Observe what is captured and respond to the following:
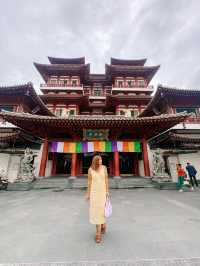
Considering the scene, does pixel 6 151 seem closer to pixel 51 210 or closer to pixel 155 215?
pixel 51 210

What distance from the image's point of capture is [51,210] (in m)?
4.70

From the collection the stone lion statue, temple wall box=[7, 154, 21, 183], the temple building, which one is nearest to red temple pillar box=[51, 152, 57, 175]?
the temple building

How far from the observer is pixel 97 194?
2582 mm

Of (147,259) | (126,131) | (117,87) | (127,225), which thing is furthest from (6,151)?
(117,87)

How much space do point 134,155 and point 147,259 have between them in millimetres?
11556

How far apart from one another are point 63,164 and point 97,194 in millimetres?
11413

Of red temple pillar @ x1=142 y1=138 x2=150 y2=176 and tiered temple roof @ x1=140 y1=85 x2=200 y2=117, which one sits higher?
tiered temple roof @ x1=140 y1=85 x2=200 y2=117

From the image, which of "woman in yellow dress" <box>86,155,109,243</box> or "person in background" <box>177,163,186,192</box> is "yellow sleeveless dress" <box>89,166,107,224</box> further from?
"person in background" <box>177,163,186,192</box>

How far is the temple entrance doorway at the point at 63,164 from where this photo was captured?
13.1 m

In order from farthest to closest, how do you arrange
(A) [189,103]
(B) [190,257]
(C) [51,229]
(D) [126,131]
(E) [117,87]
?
(E) [117,87] < (A) [189,103] < (D) [126,131] < (C) [51,229] < (B) [190,257]

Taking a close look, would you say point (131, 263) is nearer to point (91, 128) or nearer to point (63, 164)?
point (91, 128)

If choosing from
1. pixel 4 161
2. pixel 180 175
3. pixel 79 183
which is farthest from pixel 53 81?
pixel 180 175

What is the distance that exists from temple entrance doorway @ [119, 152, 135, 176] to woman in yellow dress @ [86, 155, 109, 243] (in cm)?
1084

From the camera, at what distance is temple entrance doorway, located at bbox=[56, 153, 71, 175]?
515 inches
